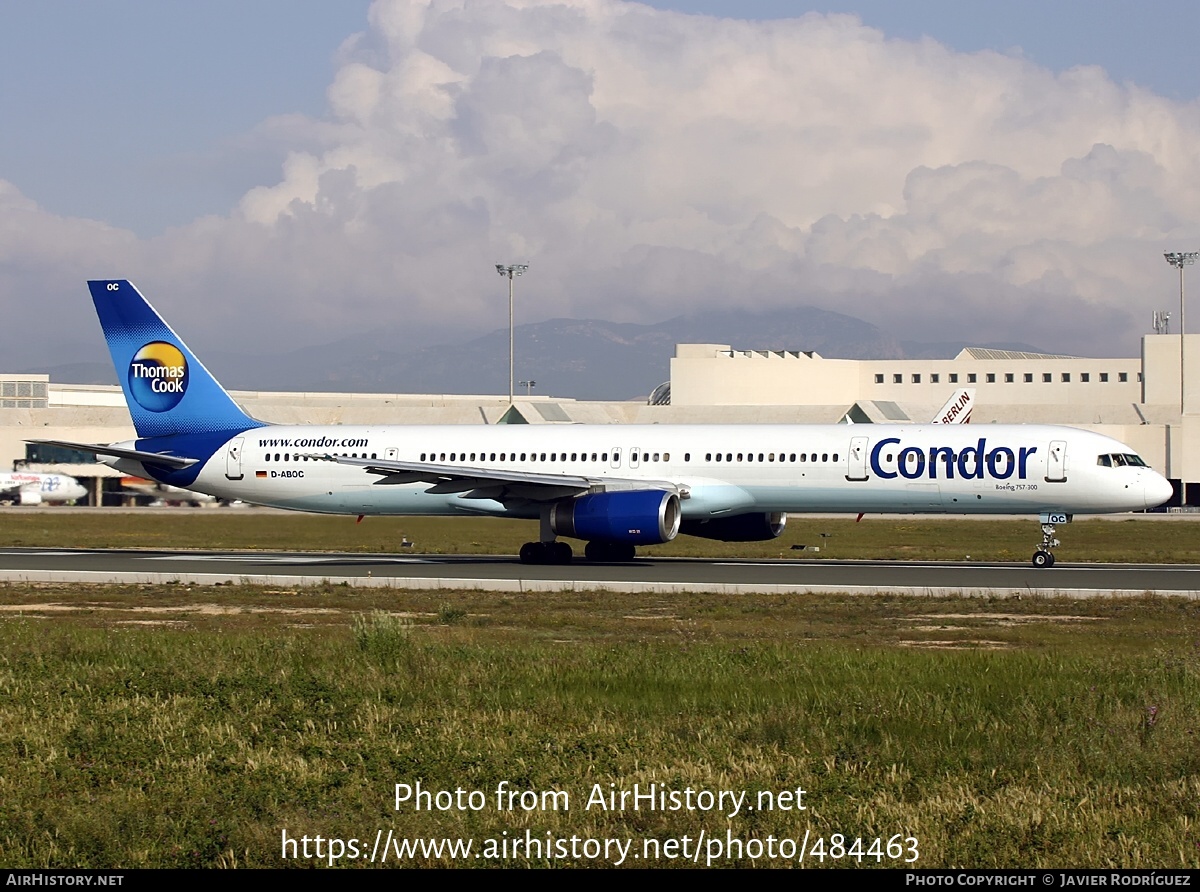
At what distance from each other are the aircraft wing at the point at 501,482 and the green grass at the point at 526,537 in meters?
4.96

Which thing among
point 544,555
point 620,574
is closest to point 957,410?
point 544,555

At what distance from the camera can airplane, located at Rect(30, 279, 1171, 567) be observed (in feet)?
117

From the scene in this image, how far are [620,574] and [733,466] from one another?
5.86 metres

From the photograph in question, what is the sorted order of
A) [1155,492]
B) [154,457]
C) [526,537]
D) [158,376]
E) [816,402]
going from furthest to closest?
[816,402]
[526,537]
[158,376]
[154,457]
[1155,492]

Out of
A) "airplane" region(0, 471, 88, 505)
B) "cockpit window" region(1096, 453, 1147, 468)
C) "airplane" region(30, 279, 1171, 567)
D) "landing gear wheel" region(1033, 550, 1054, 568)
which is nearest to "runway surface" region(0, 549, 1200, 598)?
"landing gear wheel" region(1033, 550, 1054, 568)

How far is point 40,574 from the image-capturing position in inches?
1262

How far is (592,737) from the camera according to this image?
12367mm

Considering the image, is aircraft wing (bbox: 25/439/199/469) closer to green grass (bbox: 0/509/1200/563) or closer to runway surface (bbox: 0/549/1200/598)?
runway surface (bbox: 0/549/1200/598)

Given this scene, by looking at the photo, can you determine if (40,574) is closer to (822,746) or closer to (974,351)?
(822,746)

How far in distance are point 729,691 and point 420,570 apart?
21280mm

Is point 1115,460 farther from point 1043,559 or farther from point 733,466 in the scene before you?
point 733,466

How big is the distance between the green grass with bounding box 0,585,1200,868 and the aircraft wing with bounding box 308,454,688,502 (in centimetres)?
1606

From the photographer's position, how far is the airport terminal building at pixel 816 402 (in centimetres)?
8750
